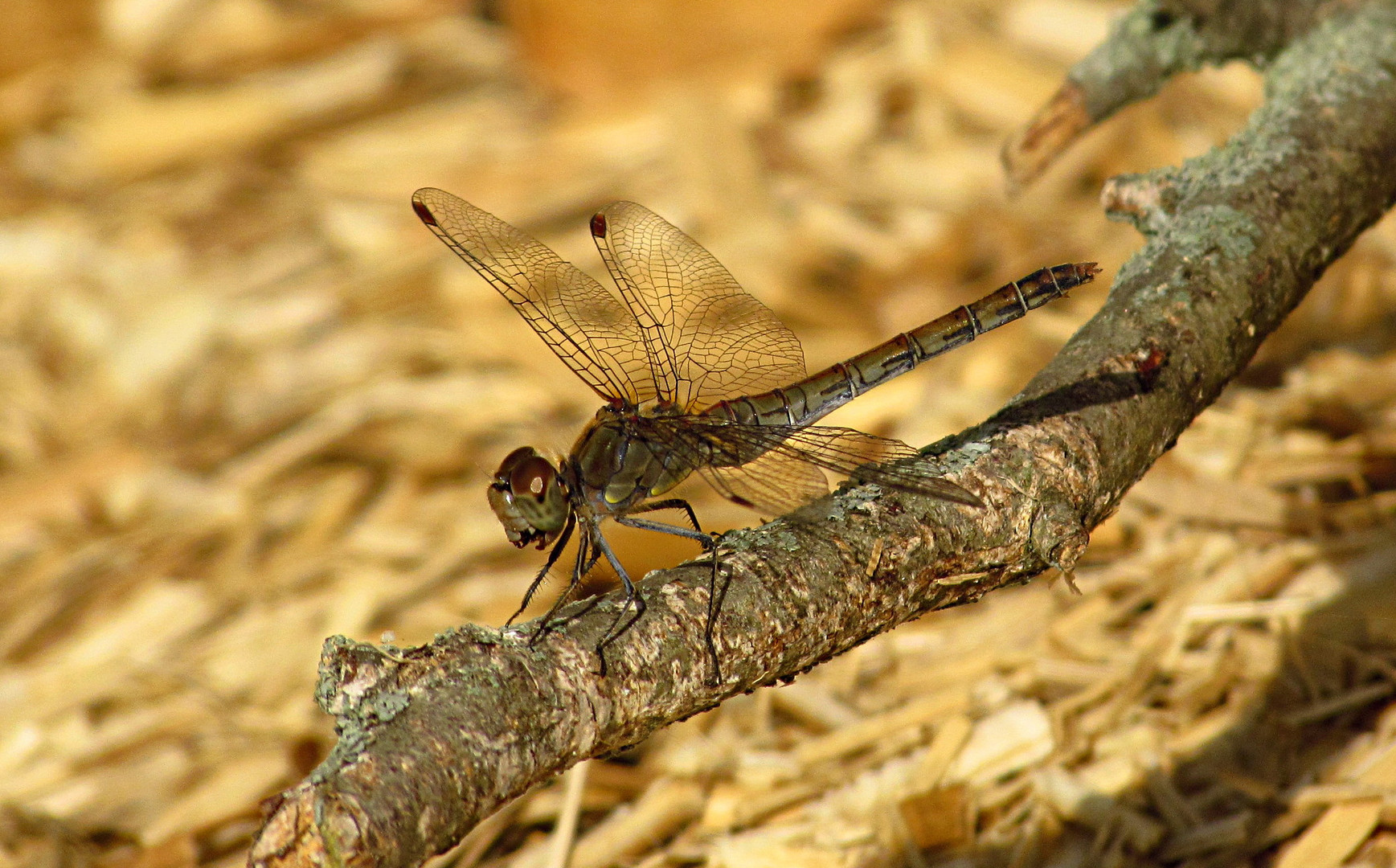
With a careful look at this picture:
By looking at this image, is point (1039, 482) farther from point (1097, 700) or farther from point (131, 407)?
point (131, 407)

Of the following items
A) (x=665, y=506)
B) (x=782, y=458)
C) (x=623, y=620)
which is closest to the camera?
(x=623, y=620)

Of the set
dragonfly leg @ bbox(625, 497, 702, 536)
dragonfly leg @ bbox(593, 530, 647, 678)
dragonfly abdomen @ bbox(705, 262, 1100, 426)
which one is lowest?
dragonfly leg @ bbox(593, 530, 647, 678)

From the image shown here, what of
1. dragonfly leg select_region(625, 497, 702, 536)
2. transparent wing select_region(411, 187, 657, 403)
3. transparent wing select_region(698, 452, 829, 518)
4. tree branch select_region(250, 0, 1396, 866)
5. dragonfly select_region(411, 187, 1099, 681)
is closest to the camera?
tree branch select_region(250, 0, 1396, 866)

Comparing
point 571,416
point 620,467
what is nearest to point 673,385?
point 620,467

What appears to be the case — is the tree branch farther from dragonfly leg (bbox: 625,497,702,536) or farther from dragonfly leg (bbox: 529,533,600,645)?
dragonfly leg (bbox: 625,497,702,536)

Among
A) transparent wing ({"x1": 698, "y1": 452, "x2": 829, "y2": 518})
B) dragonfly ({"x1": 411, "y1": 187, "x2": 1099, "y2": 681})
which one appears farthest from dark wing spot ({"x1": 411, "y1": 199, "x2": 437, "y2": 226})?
transparent wing ({"x1": 698, "y1": 452, "x2": 829, "y2": 518})

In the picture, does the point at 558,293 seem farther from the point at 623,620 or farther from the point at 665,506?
the point at 623,620
